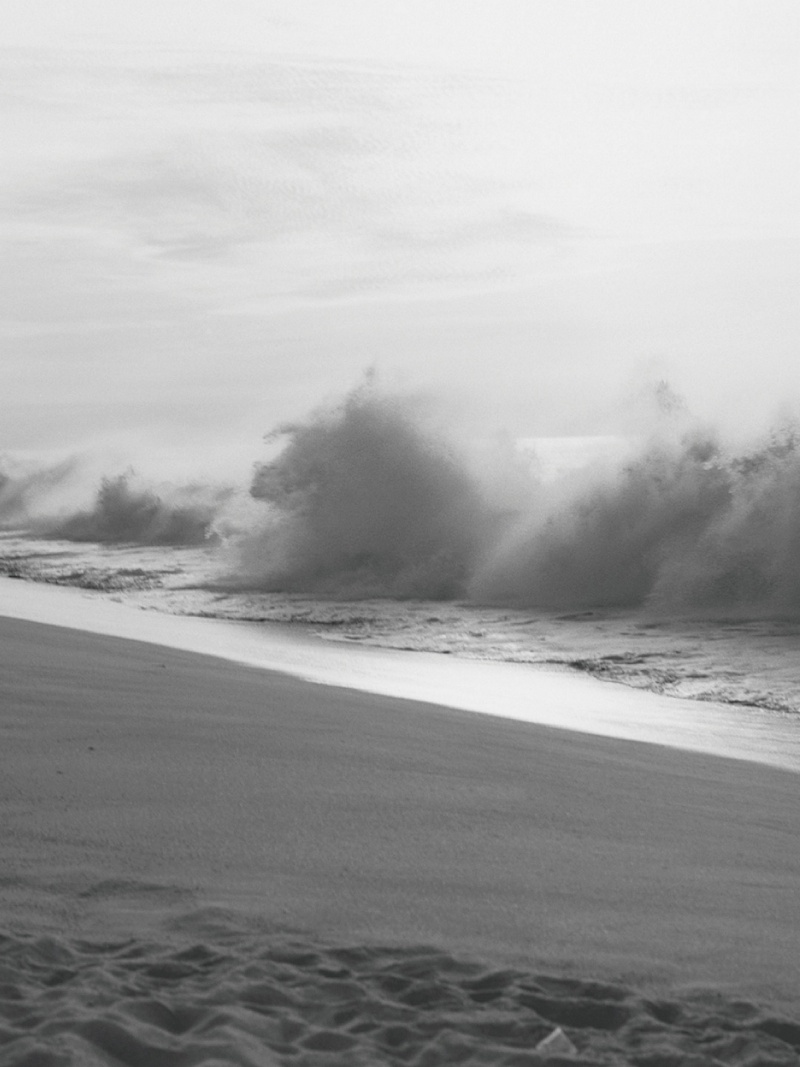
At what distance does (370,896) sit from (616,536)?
1095cm

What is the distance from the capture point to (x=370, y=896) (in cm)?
285

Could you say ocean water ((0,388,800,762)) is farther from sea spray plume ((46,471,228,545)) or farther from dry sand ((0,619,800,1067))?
dry sand ((0,619,800,1067))

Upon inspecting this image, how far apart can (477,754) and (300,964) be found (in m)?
2.14

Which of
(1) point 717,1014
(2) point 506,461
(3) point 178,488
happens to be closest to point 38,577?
(2) point 506,461

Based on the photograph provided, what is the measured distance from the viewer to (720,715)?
6727 millimetres

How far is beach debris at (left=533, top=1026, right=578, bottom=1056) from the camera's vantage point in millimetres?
2123

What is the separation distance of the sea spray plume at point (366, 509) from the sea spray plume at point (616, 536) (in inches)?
26.2

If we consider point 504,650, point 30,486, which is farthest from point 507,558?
point 30,486

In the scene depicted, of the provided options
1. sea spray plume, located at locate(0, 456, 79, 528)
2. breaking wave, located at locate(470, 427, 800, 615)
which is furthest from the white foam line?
sea spray plume, located at locate(0, 456, 79, 528)

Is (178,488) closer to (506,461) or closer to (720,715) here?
(506,461)

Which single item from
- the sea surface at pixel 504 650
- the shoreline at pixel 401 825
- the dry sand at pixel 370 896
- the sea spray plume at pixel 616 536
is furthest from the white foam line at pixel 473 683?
the sea spray plume at pixel 616 536

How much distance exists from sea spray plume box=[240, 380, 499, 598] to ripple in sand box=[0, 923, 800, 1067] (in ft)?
35.9

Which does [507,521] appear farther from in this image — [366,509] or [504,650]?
[504,650]

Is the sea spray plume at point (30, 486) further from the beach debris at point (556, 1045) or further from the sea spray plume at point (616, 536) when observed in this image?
the beach debris at point (556, 1045)
